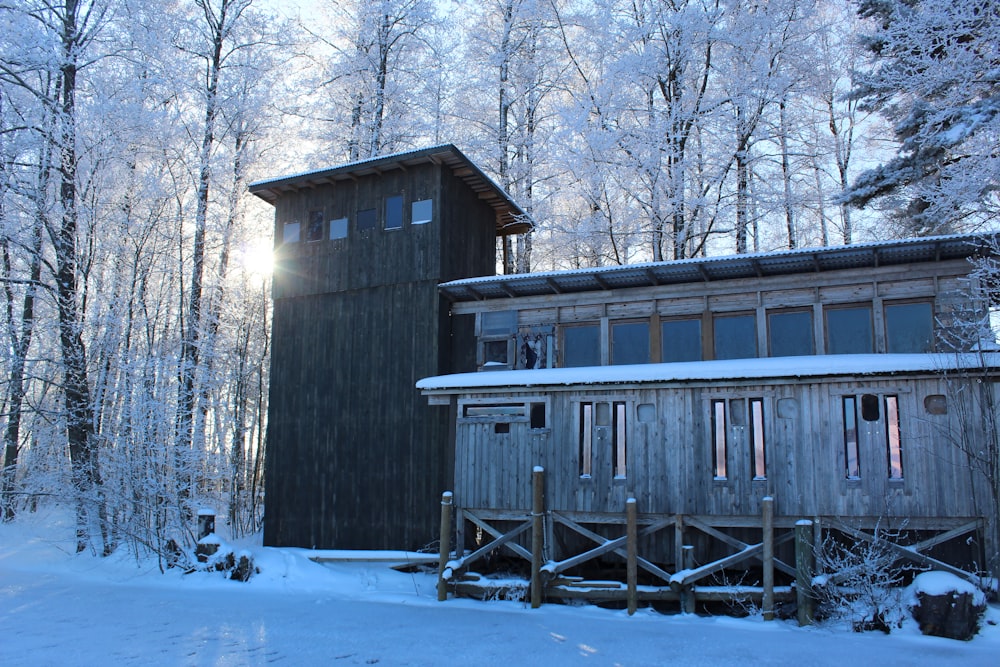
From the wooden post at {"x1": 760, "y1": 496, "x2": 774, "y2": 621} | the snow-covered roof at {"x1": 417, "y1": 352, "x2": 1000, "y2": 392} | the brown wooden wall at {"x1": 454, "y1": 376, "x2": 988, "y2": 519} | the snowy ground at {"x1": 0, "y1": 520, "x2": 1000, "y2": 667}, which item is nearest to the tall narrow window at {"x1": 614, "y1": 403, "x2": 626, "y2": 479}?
the brown wooden wall at {"x1": 454, "y1": 376, "x2": 988, "y2": 519}

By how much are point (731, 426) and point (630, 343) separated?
3427mm

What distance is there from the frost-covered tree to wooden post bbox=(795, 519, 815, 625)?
22.2 ft

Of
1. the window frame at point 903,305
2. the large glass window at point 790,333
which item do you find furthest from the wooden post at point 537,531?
the window frame at point 903,305

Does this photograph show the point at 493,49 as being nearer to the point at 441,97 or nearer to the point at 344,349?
the point at 441,97

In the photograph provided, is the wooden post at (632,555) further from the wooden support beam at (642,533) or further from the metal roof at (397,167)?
the metal roof at (397,167)

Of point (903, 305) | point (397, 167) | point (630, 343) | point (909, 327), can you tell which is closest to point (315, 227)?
point (397, 167)

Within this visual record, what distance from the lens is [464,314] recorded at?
1855cm

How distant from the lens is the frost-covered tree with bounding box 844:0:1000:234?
14.0 meters

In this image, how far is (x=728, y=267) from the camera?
15.3 meters

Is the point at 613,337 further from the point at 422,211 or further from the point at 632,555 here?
the point at 422,211

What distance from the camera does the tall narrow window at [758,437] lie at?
1352cm

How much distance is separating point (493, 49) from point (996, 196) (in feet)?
56.8

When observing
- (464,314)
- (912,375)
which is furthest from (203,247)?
(912,375)

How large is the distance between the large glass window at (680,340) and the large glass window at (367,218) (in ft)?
25.8
